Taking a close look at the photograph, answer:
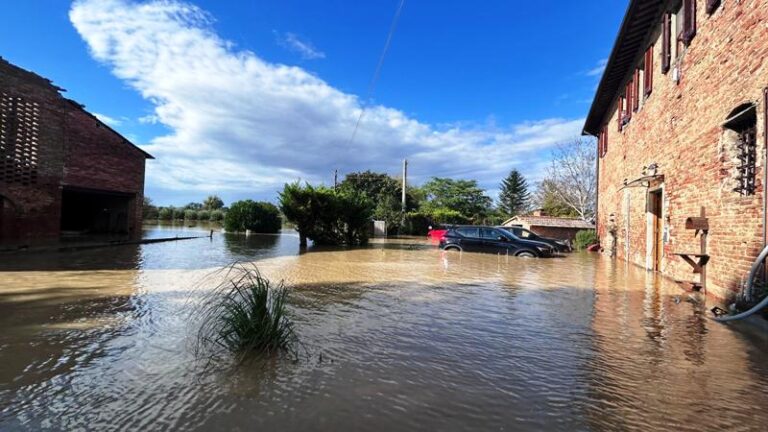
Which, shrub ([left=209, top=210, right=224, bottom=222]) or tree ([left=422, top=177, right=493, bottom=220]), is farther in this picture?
tree ([left=422, top=177, right=493, bottom=220])

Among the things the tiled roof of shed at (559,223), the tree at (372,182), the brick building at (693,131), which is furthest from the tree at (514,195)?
the brick building at (693,131)

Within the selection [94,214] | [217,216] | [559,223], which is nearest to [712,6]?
[559,223]

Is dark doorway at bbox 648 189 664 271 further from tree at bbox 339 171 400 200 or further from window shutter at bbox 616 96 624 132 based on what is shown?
tree at bbox 339 171 400 200

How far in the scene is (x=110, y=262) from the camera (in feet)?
38.3

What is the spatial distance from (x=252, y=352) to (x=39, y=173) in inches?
712

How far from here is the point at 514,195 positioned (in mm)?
70438

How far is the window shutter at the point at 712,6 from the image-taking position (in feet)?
24.8

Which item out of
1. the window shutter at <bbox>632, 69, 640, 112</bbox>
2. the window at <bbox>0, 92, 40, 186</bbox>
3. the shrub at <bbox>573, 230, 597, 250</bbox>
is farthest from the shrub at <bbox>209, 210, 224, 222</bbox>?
the window shutter at <bbox>632, 69, 640, 112</bbox>

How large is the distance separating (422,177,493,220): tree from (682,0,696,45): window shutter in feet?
161

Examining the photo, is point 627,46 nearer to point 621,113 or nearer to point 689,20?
point 621,113

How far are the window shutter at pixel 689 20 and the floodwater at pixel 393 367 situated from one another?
547 centimetres

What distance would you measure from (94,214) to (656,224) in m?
29.0

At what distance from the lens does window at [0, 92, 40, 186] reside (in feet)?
50.4

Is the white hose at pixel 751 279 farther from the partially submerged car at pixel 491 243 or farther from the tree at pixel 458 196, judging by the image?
the tree at pixel 458 196
